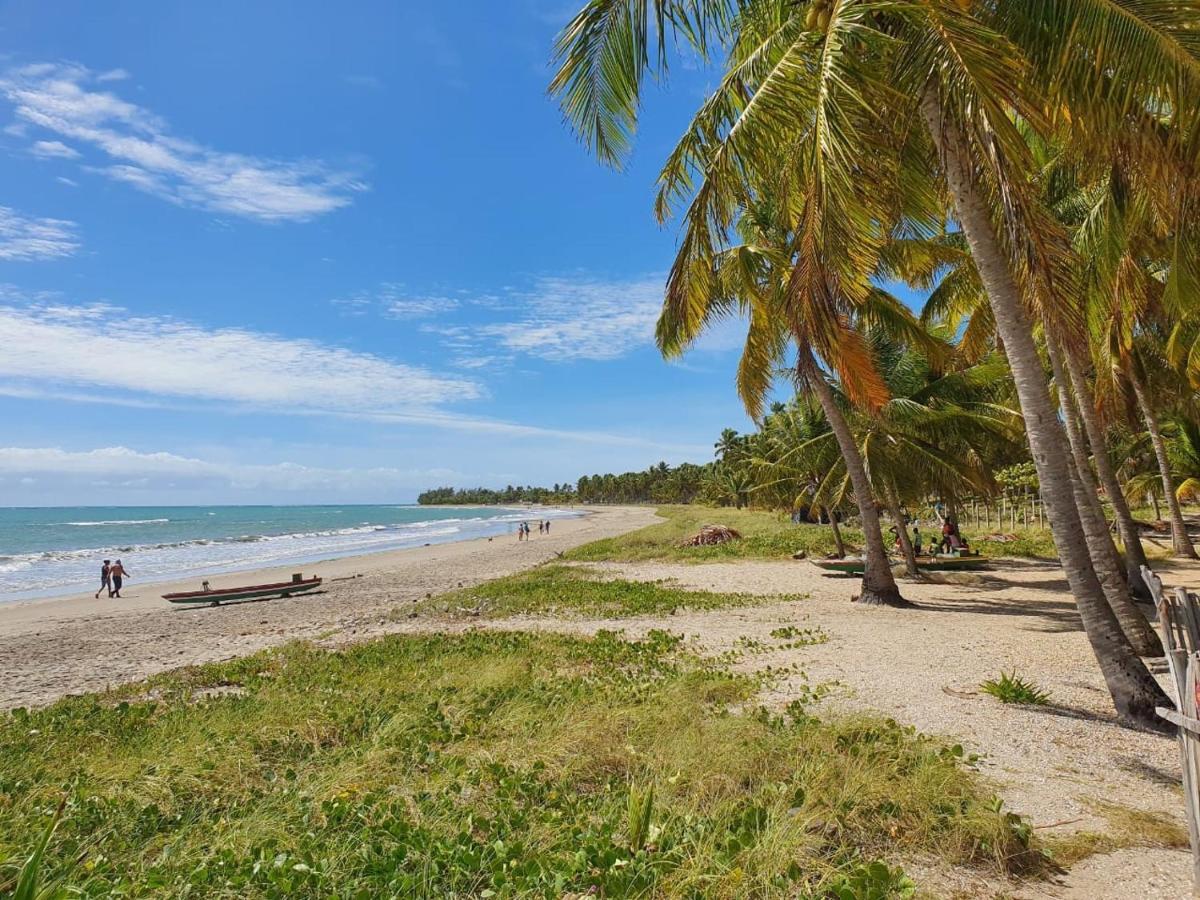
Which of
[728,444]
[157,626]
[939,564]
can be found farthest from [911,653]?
[728,444]

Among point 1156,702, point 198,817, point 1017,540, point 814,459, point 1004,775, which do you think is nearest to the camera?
point 198,817

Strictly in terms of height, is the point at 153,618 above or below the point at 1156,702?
below

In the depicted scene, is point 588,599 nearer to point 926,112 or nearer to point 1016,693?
point 1016,693

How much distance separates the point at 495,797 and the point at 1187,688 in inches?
156

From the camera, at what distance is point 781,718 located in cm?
552

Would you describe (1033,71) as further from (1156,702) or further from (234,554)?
(234,554)

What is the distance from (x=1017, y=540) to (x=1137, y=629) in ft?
64.4

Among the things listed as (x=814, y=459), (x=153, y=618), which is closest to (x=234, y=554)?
(x=153, y=618)

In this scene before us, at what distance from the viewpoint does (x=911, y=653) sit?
8.51 meters

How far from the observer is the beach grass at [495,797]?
3211mm

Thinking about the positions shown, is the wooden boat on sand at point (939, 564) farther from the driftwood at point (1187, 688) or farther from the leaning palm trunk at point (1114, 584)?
the driftwood at point (1187, 688)

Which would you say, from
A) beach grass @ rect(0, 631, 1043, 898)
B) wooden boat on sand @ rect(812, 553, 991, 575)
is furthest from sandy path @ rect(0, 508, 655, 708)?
wooden boat on sand @ rect(812, 553, 991, 575)

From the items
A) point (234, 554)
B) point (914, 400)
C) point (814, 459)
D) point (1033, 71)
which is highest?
point (1033, 71)

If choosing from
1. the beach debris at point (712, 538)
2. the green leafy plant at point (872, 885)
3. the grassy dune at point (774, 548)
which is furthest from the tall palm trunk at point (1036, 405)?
the beach debris at point (712, 538)
